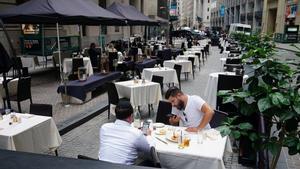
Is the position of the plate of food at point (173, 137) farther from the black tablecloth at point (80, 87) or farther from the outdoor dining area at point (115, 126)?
the black tablecloth at point (80, 87)

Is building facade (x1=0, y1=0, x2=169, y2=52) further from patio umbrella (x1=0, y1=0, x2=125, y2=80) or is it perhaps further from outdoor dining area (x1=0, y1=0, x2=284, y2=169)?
outdoor dining area (x1=0, y1=0, x2=284, y2=169)

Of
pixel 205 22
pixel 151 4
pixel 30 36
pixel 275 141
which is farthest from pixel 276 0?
pixel 205 22

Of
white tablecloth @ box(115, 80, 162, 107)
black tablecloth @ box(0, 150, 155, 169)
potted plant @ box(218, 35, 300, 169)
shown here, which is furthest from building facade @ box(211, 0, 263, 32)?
black tablecloth @ box(0, 150, 155, 169)

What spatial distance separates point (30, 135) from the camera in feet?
14.5

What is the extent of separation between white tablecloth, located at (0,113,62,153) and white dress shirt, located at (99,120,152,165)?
1548 mm

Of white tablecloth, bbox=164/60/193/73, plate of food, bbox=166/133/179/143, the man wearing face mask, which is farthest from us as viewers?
white tablecloth, bbox=164/60/193/73

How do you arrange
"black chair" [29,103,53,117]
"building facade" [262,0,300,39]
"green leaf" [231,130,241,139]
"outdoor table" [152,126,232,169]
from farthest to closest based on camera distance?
"building facade" [262,0,300,39] < "black chair" [29,103,53,117] < "outdoor table" [152,126,232,169] < "green leaf" [231,130,241,139]

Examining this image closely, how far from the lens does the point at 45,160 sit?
1.35m

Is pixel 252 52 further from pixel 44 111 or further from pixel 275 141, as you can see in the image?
pixel 44 111

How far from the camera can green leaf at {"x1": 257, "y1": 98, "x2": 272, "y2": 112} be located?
2.25 m

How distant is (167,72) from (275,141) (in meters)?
7.74

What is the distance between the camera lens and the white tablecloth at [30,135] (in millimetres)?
4117

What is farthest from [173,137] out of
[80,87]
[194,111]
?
[80,87]

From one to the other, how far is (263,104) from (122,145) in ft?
5.37
